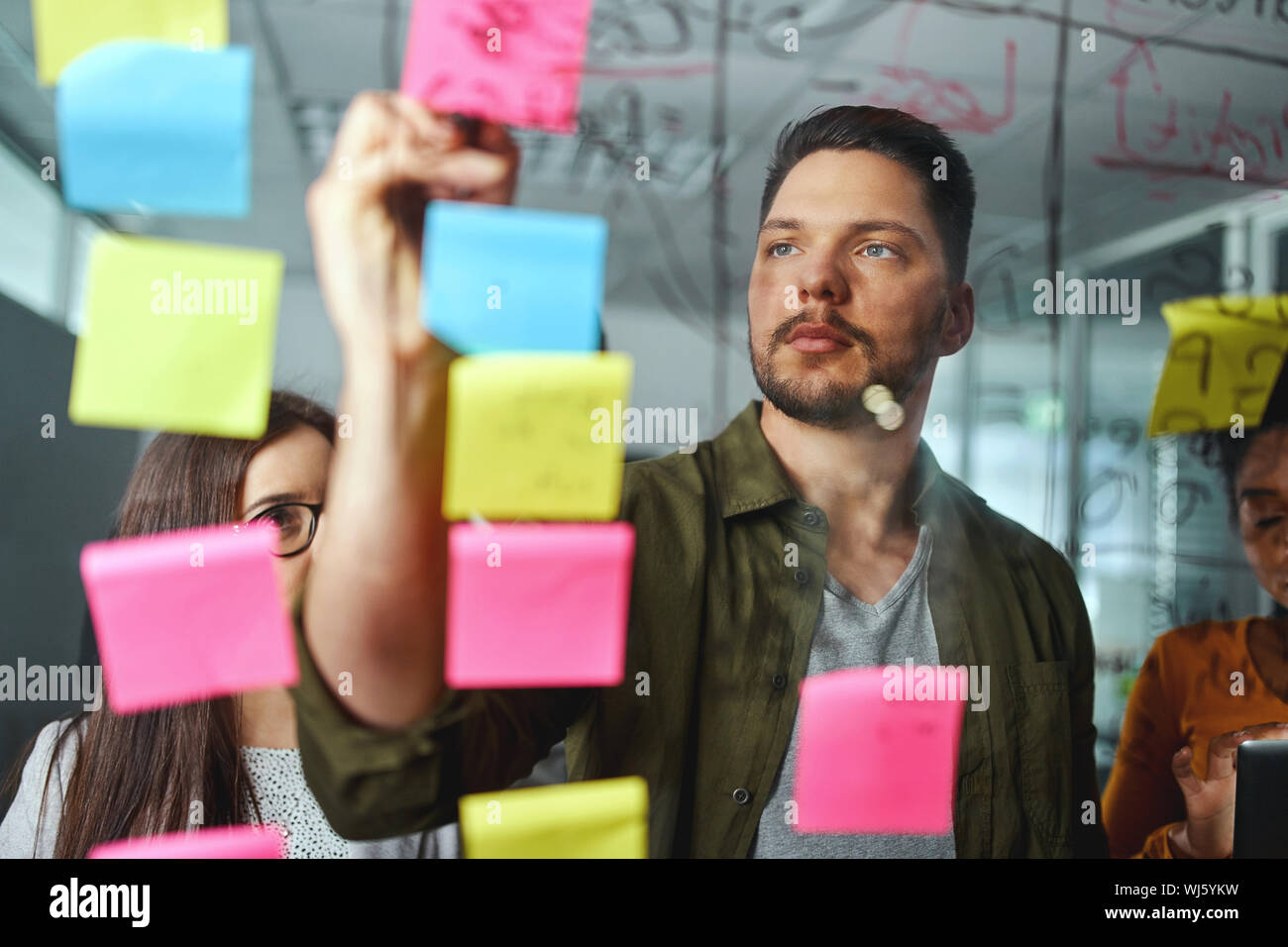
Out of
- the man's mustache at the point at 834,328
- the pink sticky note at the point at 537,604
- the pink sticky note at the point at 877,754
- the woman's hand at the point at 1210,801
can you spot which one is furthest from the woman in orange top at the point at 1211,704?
the pink sticky note at the point at 537,604

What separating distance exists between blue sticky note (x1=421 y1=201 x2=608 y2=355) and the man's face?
0.71 feet

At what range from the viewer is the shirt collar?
3.80 ft

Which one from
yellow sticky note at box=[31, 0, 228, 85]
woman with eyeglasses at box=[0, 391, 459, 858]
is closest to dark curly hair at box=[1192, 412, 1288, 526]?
woman with eyeglasses at box=[0, 391, 459, 858]

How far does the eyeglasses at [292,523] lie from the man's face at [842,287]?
0.56 metres

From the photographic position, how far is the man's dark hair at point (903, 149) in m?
1.15

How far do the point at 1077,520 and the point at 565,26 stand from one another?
0.91 meters

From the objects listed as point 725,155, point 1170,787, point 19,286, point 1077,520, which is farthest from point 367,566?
point 1170,787

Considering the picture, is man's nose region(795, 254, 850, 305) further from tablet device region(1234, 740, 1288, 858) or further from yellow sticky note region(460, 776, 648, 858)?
tablet device region(1234, 740, 1288, 858)

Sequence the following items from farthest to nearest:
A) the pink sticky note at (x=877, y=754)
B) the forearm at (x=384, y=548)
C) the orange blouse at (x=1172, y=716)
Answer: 1. the orange blouse at (x=1172, y=716)
2. the pink sticky note at (x=877, y=754)
3. the forearm at (x=384, y=548)

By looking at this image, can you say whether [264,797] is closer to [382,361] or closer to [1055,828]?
[382,361]

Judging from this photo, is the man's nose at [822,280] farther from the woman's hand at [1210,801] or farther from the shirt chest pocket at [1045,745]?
the woman's hand at [1210,801]

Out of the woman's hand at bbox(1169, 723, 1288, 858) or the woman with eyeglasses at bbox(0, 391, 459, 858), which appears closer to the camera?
the woman with eyeglasses at bbox(0, 391, 459, 858)

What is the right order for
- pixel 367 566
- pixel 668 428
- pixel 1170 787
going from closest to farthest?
pixel 367 566 < pixel 668 428 < pixel 1170 787

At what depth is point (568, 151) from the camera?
111 centimetres
